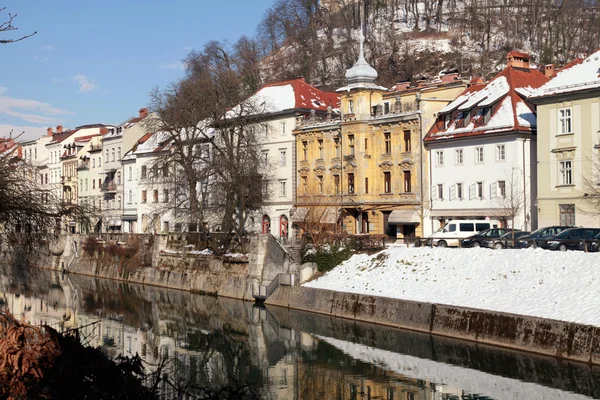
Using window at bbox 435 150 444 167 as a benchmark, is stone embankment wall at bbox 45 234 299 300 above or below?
below

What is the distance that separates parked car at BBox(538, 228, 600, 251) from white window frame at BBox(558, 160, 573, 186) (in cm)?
866

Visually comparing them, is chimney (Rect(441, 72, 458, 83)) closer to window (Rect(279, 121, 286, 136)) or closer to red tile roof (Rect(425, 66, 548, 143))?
red tile roof (Rect(425, 66, 548, 143))

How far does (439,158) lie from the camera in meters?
58.8

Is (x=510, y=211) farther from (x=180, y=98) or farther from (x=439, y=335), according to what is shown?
(x=180, y=98)

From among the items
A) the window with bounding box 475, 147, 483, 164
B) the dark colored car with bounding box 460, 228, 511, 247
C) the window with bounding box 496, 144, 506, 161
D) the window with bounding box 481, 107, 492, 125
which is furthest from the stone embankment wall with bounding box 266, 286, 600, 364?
the window with bounding box 481, 107, 492, 125

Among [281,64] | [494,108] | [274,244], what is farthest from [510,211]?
[281,64]

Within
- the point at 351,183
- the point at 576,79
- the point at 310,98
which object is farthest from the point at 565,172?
the point at 310,98

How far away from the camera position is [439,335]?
3478cm

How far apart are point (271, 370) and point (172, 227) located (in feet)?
166

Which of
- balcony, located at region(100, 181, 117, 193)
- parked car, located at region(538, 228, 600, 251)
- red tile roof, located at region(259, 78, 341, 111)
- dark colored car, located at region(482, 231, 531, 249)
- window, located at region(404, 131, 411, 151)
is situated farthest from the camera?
balcony, located at region(100, 181, 117, 193)

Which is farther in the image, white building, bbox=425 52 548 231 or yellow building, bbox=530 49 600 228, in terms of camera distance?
white building, bbox=425 52 548 231

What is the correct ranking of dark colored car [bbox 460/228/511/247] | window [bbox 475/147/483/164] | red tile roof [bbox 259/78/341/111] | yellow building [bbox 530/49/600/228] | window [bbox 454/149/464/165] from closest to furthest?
dark colored car [bbox 460/228/511/247]
yellow building [bbox 530/49/600/228]
window [bbox 475/147/483/164]
window [bbox 454/149/464/165]
red tile roof [bbox 259/78/341/111]

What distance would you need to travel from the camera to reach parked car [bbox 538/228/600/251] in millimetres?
37594

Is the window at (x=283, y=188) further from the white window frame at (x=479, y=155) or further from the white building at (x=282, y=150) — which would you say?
the white window frame at (x=479, y=155)
